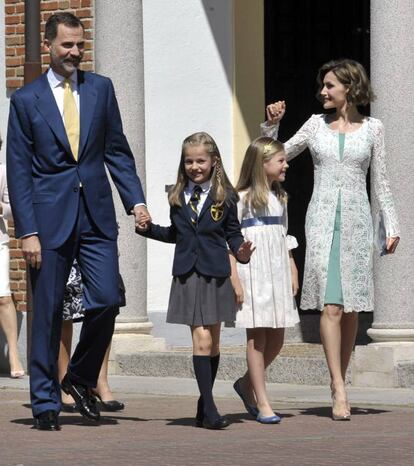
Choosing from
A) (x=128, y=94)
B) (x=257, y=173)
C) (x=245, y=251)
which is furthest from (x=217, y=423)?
(x=128, y=94)

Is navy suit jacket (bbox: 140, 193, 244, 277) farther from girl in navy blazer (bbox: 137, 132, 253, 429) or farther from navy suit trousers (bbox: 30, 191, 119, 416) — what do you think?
navy suit trousers (bbox: 30, 191, 119, 416)

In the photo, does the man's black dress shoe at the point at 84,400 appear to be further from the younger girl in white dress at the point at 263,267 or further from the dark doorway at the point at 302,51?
the dark doorway at the point at 302,51

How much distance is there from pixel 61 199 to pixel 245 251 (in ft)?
3.19

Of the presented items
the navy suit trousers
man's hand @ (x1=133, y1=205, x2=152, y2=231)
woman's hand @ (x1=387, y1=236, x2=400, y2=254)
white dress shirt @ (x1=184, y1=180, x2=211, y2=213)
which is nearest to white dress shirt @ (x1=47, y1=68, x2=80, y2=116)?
the navy suit trousers

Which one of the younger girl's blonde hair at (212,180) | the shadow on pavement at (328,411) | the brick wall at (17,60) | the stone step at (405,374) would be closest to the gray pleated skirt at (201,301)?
the younger girl's blonde hair at (212,180)

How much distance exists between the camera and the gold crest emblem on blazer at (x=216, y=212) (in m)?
9.14

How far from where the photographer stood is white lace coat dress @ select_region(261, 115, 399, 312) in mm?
9578

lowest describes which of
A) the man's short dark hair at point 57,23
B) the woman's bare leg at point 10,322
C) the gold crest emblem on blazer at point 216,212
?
the woman's bare leg at point 10,322

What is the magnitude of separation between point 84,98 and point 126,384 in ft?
11.7

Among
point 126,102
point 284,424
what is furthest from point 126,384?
point 284,424

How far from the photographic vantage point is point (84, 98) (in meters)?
9.06

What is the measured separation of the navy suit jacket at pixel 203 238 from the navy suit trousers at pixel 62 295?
0.92 feet

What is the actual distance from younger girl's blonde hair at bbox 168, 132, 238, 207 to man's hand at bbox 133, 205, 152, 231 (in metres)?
0.25

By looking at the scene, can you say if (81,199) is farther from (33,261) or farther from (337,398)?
(337,398)
